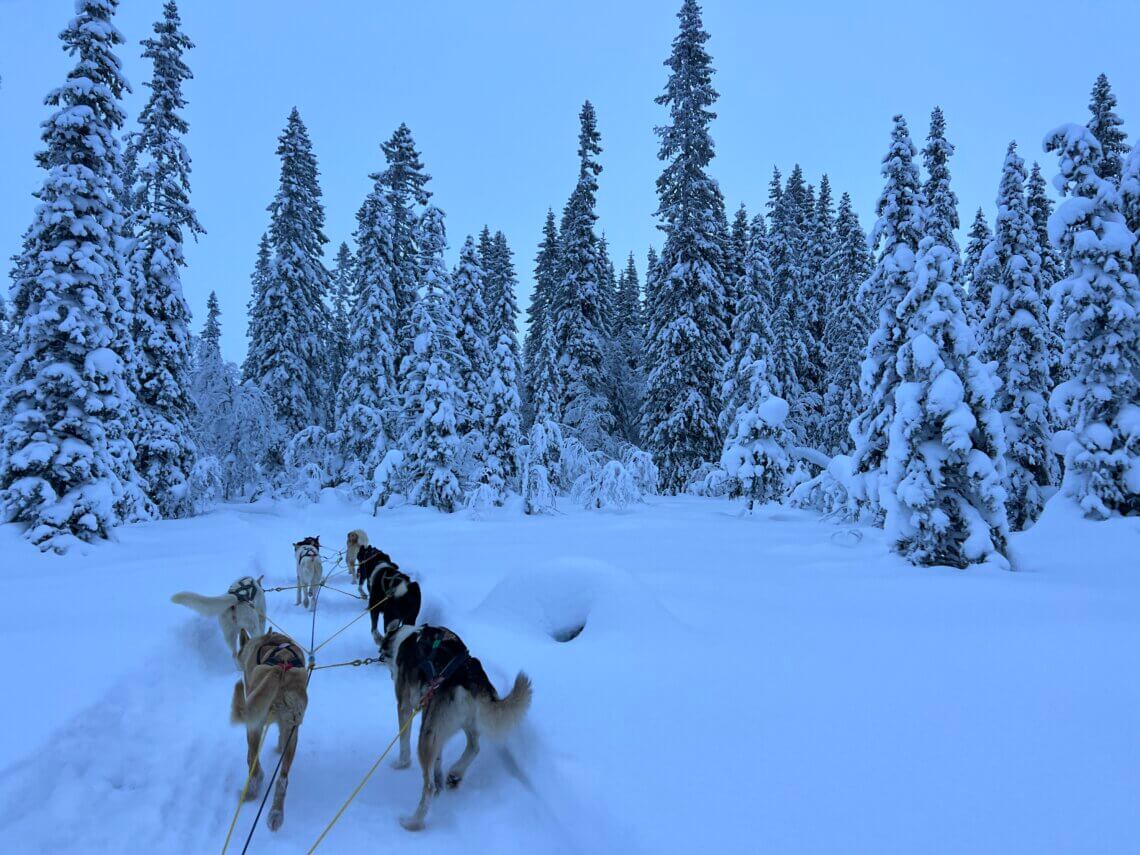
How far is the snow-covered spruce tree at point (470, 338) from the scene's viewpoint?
848 inches

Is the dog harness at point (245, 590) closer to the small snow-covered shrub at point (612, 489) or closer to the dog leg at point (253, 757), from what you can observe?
the dog leg at point (253, 757)

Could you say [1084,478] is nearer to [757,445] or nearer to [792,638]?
[757,445]

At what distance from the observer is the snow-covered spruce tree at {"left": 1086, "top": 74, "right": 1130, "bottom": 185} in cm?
1978

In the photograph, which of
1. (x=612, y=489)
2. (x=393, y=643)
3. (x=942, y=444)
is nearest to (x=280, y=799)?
(x=393, y=643)

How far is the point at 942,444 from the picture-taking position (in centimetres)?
873

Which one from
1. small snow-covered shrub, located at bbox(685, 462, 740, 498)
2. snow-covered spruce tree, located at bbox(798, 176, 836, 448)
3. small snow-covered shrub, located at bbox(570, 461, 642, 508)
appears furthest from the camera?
snow-covered spruce tree, located at bbox(798, 176, 836, 448)

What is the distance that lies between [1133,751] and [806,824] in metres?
1.85

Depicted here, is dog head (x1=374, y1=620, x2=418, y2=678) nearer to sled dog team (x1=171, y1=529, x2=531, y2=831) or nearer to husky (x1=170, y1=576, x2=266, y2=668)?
sled dog team (x1=171, y1=529, x2=531, y2=831)

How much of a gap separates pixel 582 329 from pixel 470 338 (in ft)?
19.0

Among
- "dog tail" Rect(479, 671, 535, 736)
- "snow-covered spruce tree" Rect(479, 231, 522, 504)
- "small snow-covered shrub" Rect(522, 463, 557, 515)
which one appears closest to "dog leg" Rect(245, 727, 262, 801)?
"dog tail" Rect(479, 671, 535, 736)

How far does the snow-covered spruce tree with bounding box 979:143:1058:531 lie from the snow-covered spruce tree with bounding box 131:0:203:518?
25471 mm

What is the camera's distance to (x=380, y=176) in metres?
26.7

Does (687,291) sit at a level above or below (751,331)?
above

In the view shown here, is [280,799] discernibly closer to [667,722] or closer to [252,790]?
[252,790]
